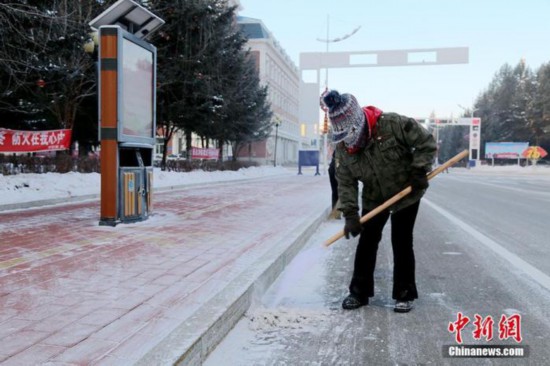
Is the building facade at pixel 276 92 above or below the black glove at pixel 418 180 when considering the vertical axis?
above

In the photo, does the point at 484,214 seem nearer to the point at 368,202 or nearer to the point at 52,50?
the point at 368,202

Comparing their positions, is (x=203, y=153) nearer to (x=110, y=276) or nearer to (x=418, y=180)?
(x=110, y=276)

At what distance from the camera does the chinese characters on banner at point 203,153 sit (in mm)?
26016

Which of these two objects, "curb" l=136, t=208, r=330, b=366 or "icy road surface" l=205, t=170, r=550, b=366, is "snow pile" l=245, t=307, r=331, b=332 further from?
"curb" l=136, t=208, r=330, b=366

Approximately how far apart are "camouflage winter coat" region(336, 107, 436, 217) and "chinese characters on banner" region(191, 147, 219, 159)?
73.9 ft

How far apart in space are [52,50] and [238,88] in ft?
44.4

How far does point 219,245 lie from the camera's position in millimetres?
5957

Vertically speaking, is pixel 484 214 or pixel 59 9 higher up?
pixel 59 9

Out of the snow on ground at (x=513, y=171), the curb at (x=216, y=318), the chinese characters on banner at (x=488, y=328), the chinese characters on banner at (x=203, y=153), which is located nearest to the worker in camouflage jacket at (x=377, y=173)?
the chinese characters on banner at (x=488, y=328)

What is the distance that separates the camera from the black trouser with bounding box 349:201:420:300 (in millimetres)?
3973

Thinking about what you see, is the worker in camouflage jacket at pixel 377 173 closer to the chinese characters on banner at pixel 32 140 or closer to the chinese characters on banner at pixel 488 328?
the chinese characters on banner at pixel 488 328

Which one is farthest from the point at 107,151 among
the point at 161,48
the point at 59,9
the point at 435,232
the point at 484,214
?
the point at 161,48

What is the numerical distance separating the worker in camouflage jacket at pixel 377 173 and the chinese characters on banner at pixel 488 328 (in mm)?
577

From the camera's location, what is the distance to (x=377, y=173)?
384cm
